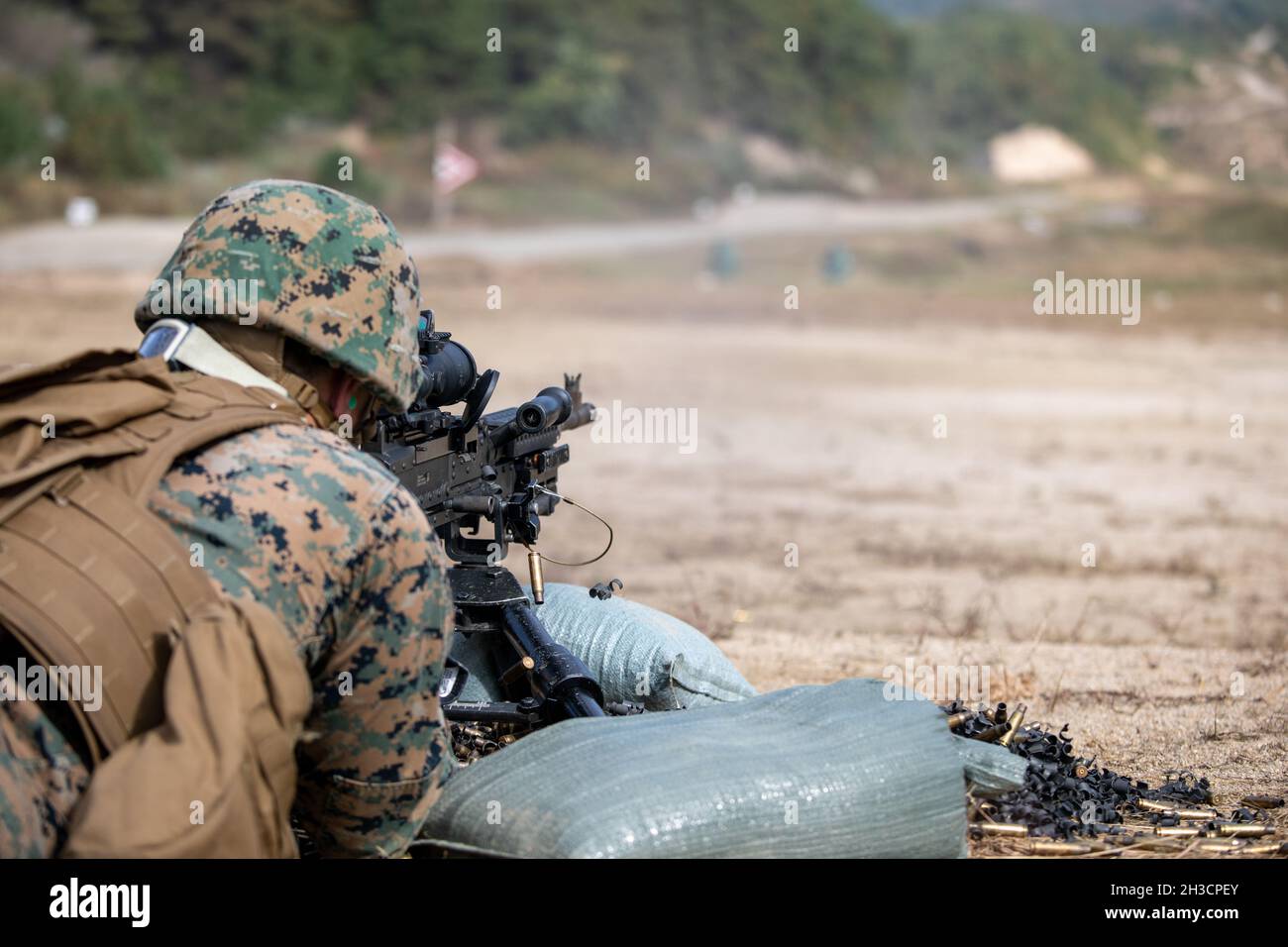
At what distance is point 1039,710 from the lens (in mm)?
5480

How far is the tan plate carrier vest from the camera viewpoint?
2.29 meters

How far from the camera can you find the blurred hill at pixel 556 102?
31031 mm

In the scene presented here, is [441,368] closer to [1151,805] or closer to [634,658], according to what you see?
[634,658]

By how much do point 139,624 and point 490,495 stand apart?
2.23 meters

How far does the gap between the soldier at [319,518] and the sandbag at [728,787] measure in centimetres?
29

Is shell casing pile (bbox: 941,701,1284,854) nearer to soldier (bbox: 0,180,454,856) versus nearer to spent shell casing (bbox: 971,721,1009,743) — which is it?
spent shell casing (bbox: 971,721,1009,743)

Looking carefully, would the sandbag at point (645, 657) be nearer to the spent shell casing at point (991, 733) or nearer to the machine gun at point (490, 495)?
the machine gun at point (490, 495)

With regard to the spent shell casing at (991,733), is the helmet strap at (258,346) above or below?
above

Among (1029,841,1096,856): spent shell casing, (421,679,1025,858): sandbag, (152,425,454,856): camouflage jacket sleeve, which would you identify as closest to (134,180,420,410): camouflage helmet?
(152,425,454,856): camouflage jacket sleeve

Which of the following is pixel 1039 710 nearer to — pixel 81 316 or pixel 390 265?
pixel 390 265

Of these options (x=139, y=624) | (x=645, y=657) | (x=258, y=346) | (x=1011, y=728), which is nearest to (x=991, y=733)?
(x=1011, y=728)

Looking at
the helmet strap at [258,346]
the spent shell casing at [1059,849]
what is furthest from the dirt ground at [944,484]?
the helmet strap at [258,346]
